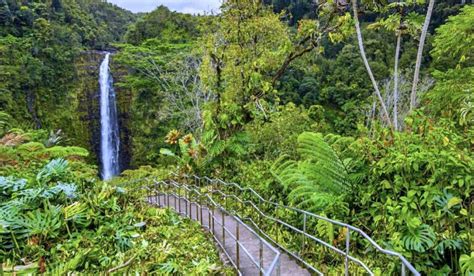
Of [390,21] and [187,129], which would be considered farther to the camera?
[187,129]

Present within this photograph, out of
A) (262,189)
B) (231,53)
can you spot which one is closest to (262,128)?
(231,53)

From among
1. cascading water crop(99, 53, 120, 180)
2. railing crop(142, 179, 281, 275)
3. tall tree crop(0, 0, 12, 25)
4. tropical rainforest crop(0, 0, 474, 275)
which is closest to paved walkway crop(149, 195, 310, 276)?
railing crop(142, 179, 281, 275)

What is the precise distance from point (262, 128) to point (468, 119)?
220 inches

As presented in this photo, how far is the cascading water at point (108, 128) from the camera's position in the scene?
24141mm

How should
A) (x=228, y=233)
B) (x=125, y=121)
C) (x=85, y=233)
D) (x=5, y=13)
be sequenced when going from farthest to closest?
(x=125, y=121)
(x=5, y=13)
(x=85, y=233)
(x=228, y=233)

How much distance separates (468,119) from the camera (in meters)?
5.10

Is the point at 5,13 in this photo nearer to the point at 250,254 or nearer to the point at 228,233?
the point at 228,233

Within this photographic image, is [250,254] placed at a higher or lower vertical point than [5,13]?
lower

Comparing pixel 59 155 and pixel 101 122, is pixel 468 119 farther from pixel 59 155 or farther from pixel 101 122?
pixel 101 122

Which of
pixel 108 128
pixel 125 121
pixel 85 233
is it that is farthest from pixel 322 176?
pixel 125 121

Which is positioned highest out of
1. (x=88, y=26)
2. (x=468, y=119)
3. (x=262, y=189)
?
(x=88, y=26)

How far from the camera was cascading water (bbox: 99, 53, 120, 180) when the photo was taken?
24.1 metres

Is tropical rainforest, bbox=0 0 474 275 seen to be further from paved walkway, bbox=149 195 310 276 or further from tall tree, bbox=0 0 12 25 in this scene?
tall tree, bbox=0 0 12 25

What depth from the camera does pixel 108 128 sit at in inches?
987
